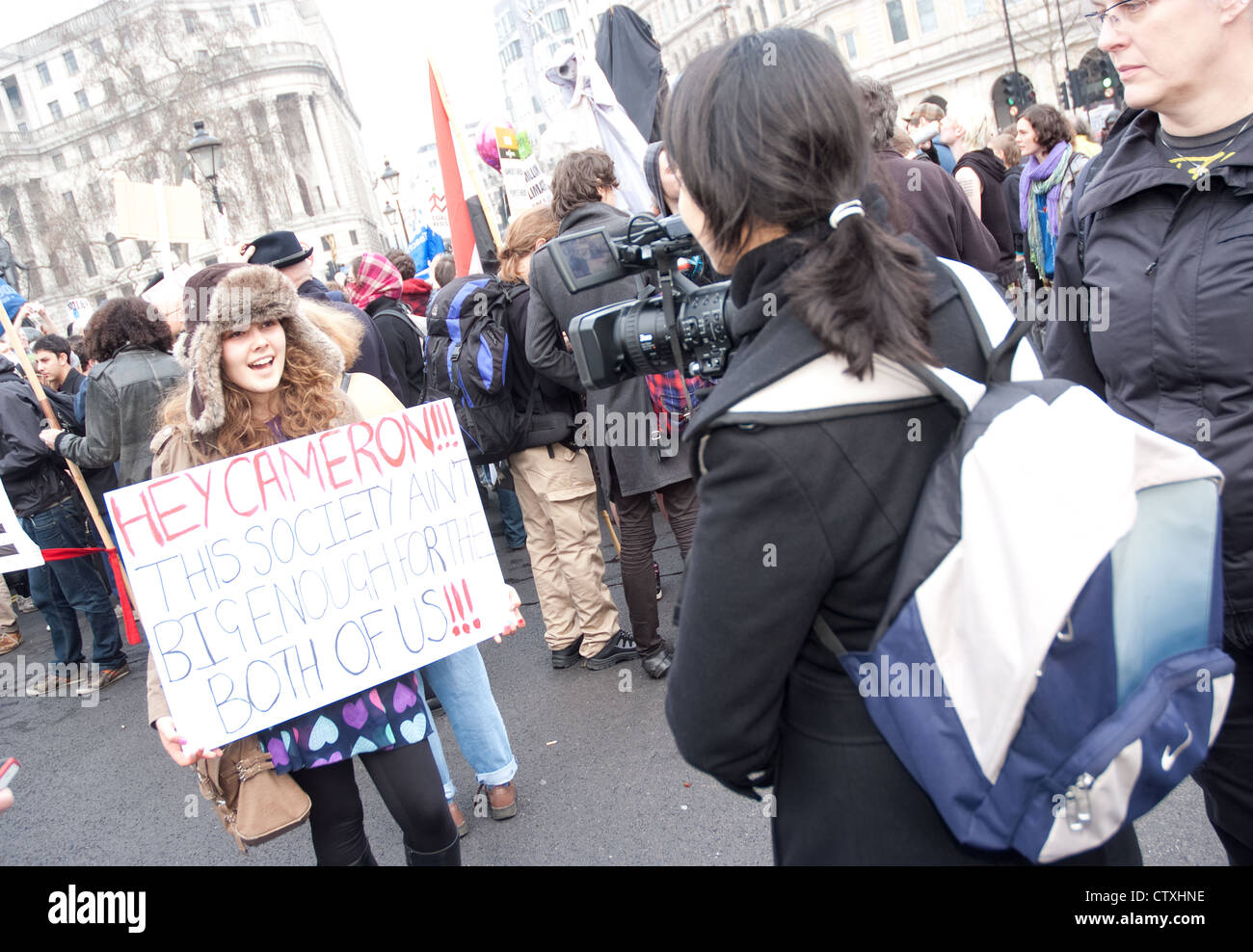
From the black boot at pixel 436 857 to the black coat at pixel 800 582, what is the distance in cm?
135

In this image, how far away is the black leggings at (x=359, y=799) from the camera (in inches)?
98.3

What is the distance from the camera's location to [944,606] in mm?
1214

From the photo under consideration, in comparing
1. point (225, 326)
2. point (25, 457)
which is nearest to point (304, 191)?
point (25, 457)

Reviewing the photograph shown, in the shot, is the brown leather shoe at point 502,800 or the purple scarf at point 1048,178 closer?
the brown leather shoe at point 502,800

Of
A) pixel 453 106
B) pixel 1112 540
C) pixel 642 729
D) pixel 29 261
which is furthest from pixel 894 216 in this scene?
pixel 29 261

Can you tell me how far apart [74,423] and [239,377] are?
4.72m

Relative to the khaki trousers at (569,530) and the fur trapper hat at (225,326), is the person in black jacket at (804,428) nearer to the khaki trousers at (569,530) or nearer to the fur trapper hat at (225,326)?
the fur trapper hat at (225,326)

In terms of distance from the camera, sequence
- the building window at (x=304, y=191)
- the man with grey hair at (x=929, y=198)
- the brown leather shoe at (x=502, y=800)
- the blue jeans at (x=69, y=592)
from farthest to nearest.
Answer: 1. the building window at (x=304, y=191)
2. the blue jeans at (x=69, y=592)
3. the man with grey hair at (x=929, y=198)
4. the brown leather shoe at (x=502, y=800)

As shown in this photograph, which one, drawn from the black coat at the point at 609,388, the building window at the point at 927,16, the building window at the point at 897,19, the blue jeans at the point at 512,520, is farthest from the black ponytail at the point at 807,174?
the building window at the point at 897,19

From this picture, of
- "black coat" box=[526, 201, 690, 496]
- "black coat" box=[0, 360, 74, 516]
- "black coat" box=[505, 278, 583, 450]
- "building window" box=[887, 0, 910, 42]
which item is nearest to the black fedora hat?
"black coat" box=[505, 278, 583, 450]

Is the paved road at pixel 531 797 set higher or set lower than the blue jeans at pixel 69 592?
lower

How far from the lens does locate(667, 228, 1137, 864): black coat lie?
1.25m

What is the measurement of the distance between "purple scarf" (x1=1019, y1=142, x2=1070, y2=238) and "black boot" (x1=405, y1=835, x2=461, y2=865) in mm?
4994
